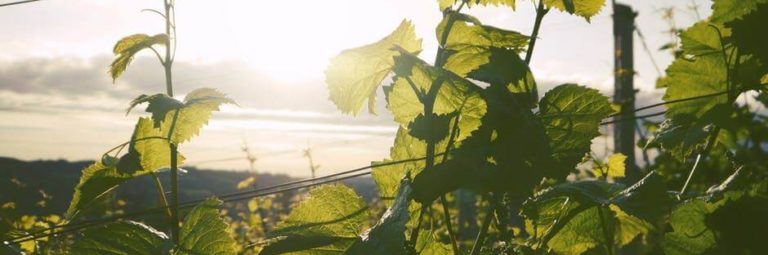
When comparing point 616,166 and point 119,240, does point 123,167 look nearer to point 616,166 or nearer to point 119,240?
point 119,240

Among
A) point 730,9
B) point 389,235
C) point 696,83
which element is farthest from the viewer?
point 696,83

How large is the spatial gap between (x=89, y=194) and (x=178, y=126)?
0.27 m

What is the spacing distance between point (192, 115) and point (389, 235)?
0.98m

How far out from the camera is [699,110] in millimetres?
1858

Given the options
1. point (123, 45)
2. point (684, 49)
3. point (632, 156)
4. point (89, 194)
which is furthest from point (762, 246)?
point (632, 156)

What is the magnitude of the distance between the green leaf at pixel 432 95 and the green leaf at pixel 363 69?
2.5 inches

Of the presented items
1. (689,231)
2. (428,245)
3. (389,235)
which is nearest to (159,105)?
(428,245)

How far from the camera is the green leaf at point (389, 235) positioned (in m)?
1.02

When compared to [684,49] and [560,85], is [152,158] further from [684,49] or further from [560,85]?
[684,49]

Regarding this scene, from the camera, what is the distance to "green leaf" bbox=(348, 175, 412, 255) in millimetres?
1021

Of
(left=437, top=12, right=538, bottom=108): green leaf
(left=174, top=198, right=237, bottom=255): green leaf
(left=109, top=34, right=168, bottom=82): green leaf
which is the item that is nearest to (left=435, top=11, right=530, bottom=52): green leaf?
(left=437, top=12, right=538, bottom=108): green leaf

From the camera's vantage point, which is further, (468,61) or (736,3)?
(736,3)

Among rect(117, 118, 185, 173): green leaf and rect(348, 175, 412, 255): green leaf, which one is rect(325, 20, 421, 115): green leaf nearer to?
rect(348, 175, 412, 255): green leaf

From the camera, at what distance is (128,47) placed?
2041mm
